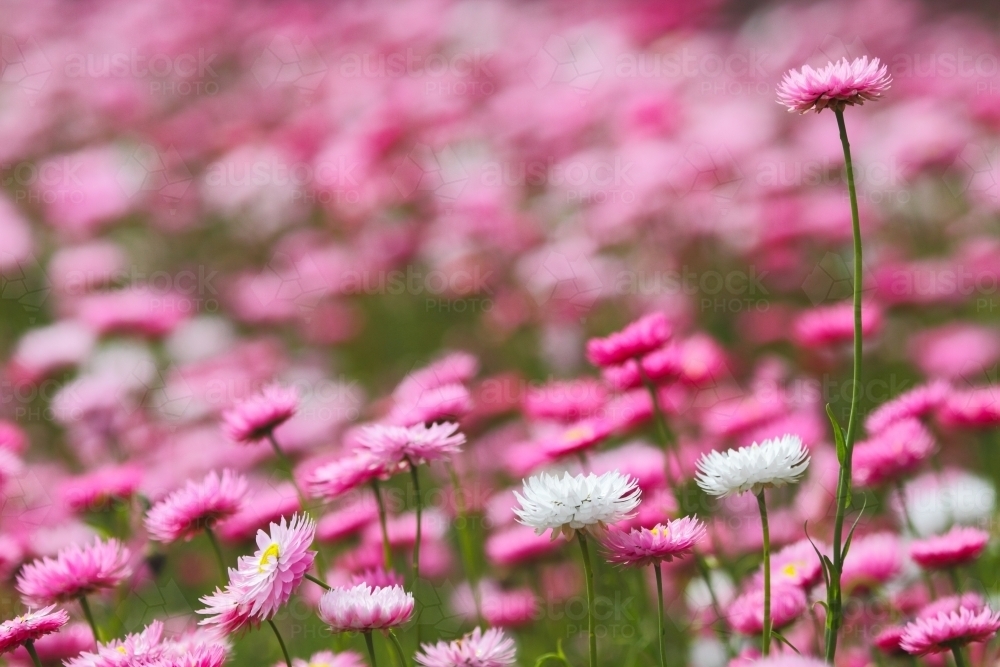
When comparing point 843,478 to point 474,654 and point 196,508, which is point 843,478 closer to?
point 474,654

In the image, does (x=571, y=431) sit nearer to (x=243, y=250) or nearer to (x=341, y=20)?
(x=243, y=250)

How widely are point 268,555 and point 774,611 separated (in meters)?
0.76

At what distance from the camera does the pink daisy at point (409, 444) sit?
1618 mm

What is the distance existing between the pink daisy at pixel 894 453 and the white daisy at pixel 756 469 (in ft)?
1.63

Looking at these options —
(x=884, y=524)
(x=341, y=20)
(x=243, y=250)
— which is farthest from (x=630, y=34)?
(x=884, y=524)

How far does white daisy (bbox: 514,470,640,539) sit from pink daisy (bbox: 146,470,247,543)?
534 millimetres

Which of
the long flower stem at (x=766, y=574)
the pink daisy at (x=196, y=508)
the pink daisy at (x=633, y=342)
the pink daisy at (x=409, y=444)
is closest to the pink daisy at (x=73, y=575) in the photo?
the pink daisy at (x=196, y=508)

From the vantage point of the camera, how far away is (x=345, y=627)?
1.36m

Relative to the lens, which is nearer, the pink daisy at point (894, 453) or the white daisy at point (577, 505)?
the white daisy at point (577, 505)

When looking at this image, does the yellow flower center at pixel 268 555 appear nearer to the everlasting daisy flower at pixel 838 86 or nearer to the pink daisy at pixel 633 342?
the pink daisy at pixel 633 342

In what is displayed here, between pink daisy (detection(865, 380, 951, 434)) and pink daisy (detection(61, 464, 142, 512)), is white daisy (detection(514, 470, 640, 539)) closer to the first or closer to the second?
pink daisy (detection(865, 380, 951, 434))

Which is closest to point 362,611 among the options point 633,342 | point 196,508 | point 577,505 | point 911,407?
point 577,505

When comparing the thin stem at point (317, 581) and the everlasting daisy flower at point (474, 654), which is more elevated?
the thin stem at point (317, 581)

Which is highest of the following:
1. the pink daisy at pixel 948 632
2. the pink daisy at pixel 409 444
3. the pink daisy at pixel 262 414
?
the pink daisy at pixel 262 414
